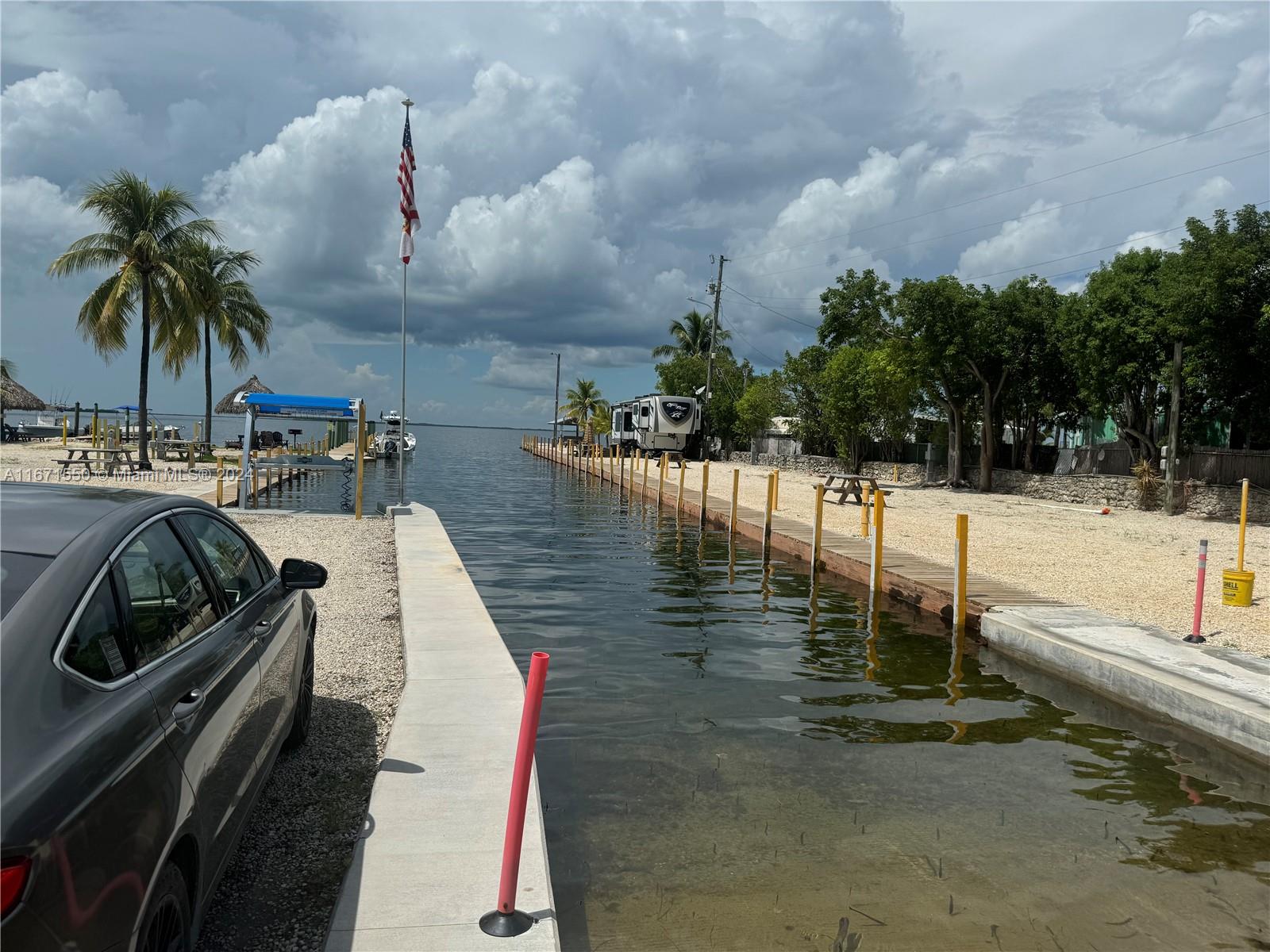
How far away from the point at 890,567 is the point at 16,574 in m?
11.9

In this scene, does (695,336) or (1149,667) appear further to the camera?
(695,336)

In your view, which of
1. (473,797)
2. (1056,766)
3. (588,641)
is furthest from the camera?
(588,641)

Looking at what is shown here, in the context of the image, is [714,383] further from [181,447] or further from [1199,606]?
[1199,606]

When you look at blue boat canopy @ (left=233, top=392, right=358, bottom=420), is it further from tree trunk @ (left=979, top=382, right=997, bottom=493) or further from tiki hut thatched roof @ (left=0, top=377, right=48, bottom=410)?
tiki hut thatched roof @ (left=0, top=377, right=48, bottom=410)

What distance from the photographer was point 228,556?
4.10 m

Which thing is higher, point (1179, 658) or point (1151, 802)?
point (1179, 658)

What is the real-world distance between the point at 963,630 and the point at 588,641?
4.25m

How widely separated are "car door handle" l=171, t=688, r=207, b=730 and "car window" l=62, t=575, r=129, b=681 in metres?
0.21

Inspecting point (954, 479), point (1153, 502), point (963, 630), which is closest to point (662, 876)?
point (963, 630)

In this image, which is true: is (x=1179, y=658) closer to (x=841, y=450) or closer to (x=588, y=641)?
(x=588, y=641)

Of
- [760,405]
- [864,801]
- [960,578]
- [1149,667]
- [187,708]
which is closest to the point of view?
[187,708]

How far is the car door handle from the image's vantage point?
2.74 metres

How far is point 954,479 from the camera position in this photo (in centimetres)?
3362

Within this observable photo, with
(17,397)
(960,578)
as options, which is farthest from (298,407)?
(17,397)
